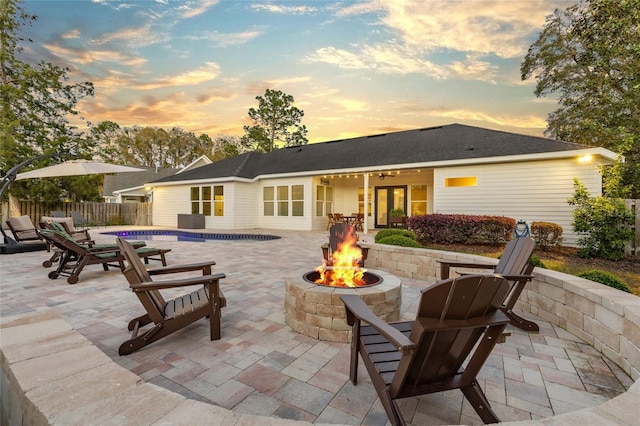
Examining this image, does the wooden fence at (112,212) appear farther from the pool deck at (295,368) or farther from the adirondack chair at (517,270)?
the adirondack chair at (517,270)

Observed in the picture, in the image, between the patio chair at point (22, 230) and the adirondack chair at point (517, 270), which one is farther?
the patio chair at point (22, 230)

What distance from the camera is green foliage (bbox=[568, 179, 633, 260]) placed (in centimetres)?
577

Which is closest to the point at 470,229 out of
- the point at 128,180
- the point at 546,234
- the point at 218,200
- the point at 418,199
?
the point at 546,234

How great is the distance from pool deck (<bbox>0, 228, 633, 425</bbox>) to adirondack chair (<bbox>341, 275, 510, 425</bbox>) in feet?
0.90

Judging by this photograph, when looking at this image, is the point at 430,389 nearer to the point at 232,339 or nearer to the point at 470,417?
the point at 470,417

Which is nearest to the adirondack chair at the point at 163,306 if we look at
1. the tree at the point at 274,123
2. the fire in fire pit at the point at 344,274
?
the fire in fire pit at the point at 344,274

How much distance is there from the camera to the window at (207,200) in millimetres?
15164

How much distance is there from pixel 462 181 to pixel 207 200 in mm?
12634

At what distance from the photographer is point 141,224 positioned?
18.6 m

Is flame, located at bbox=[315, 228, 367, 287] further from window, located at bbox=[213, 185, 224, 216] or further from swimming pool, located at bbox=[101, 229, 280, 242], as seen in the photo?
window, located at bbox=[213, 185, 224, 216]

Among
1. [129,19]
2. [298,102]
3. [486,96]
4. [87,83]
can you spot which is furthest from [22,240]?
[298,102]

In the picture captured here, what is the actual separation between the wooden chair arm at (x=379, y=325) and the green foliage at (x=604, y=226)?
6.75 metres

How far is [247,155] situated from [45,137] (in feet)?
38.9

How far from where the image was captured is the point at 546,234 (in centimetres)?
686
